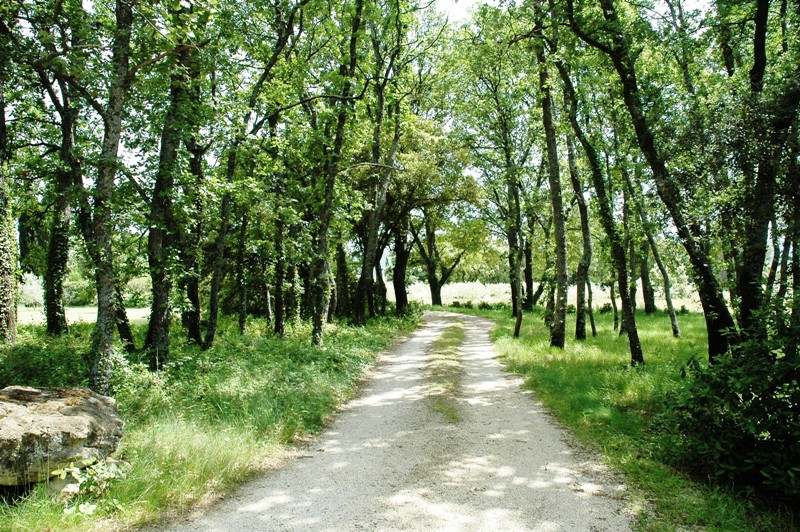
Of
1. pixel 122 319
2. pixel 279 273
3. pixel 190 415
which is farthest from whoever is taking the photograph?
pixel 279 273

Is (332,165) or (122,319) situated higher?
(332,165)

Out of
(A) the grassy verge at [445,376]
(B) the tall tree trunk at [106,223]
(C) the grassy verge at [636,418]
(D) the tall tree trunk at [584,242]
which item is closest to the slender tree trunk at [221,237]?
(B) the tall tree trunk at [106,223]

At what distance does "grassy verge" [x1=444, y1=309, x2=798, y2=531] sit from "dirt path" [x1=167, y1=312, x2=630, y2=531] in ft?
1.30

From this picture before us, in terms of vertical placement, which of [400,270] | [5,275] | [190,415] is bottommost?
[190,415]

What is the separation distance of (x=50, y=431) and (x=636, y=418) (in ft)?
26.0

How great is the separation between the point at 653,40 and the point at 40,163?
16.1m

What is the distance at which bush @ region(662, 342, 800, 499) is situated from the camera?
15.6 ft

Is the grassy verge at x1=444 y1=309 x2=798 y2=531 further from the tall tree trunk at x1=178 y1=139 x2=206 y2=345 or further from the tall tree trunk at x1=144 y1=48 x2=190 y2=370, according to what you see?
the tall tree trunk at x1=178 y1=139 x2=206 y2=345

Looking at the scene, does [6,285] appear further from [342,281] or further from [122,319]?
[342,281]

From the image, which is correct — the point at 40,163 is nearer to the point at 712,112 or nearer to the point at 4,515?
the point at 4,515

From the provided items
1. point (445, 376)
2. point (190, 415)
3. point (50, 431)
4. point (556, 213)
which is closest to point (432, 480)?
point (190, 415)

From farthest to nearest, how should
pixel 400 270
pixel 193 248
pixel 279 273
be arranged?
pixel 400 270 → pixel 279 273 → pixel 193 248

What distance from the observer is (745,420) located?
505 centimetres

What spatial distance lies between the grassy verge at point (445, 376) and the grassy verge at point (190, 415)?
1.94 m
